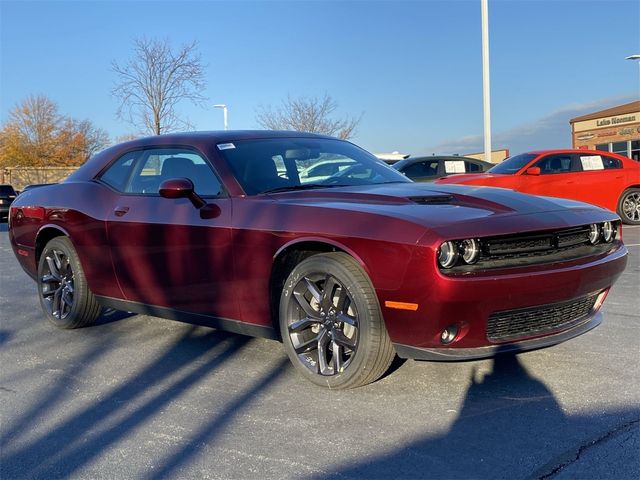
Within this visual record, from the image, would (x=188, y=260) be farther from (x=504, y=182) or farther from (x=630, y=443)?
(x=504, y=182)

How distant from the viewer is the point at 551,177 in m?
12.2

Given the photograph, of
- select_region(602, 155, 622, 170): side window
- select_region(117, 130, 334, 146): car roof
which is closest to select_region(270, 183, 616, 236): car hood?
select_region(117, 130, 334, 146): car roof

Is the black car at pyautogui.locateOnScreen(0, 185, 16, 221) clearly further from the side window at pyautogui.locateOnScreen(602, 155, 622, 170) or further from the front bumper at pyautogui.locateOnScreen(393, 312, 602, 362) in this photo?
the front bumper at pyautogui.locateOnScreen(393, 312, 602, 362)

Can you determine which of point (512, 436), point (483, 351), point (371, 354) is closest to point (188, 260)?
point (371, 354)

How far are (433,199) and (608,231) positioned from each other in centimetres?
113

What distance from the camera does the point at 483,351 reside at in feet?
10.7

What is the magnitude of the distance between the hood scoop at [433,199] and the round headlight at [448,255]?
536 mm

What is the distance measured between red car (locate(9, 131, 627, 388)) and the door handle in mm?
10

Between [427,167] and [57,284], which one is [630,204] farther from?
[57,284]

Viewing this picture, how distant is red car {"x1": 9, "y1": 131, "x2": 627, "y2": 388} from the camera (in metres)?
3.21

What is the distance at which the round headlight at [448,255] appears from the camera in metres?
3.16

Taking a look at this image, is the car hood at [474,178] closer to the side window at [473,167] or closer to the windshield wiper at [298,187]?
the side window at [473,167]

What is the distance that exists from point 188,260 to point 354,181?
1.24m

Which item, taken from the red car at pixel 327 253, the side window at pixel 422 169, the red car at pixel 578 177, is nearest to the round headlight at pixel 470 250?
the red car at pixel 327 253
